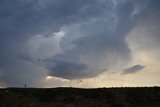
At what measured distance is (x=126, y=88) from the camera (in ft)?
156
